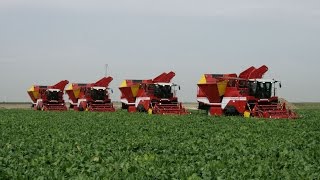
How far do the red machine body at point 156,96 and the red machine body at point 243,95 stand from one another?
3585 millimetres

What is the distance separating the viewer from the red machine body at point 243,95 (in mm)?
29953

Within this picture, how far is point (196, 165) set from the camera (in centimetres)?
962

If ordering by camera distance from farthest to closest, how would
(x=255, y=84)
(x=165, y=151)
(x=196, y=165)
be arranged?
(x=255, y=84) < (x=165, y=151) < (x=196, y=165)

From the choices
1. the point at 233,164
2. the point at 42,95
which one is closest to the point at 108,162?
the point at 233,164

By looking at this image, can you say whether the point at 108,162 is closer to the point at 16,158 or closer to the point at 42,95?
the point at 16,158

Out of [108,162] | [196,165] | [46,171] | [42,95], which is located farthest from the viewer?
[42,95]

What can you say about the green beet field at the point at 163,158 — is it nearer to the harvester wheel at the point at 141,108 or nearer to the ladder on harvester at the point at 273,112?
the ladder on harvester at the point at 273,112

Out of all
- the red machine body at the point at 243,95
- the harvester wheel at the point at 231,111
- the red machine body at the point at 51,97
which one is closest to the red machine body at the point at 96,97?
the red machine body at the point at 51,97

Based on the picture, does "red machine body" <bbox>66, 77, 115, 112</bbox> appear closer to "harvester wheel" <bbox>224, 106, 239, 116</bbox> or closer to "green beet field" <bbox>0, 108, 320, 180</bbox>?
"harvester wheel" <bbox>224, 106, 239, 116</bbox>

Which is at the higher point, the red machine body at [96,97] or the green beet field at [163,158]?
the red machine body at [96,97]

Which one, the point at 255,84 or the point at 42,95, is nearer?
the point at 255,84

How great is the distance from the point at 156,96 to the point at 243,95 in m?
10.2

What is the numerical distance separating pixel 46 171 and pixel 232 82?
25.2 meters

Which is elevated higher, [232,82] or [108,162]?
[232,82]
